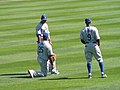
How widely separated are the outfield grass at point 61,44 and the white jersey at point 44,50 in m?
0.69

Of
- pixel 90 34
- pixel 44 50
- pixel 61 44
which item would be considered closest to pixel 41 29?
pixel 44 50

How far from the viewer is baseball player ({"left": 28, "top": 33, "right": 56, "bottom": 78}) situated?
43.3 ft

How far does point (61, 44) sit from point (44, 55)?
594 cm

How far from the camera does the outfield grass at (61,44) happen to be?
12320mm

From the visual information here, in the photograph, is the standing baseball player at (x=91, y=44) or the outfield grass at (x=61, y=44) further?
the standing baseball player at (x=91, y=44)

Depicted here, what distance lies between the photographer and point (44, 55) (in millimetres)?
13438

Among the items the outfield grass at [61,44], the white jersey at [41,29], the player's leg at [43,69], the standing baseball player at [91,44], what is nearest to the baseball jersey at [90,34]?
the standing baseball player at [91,44]

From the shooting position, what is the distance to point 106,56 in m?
16.1

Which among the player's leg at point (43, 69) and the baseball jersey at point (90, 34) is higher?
the baseball jersey at point (90, 34)

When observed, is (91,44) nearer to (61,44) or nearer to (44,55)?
(44,55)

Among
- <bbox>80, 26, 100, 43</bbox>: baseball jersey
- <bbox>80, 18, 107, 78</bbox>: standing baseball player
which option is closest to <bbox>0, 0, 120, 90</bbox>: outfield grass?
<bbox>80, 18, 107, 78</bbox>: standing baseball player

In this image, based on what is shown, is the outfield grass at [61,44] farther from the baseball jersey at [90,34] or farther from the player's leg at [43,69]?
the baseball jersey at [90,34]

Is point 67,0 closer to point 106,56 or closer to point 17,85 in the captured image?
point 106,56

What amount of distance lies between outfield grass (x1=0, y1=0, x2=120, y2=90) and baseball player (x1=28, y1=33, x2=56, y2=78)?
0.85ft
